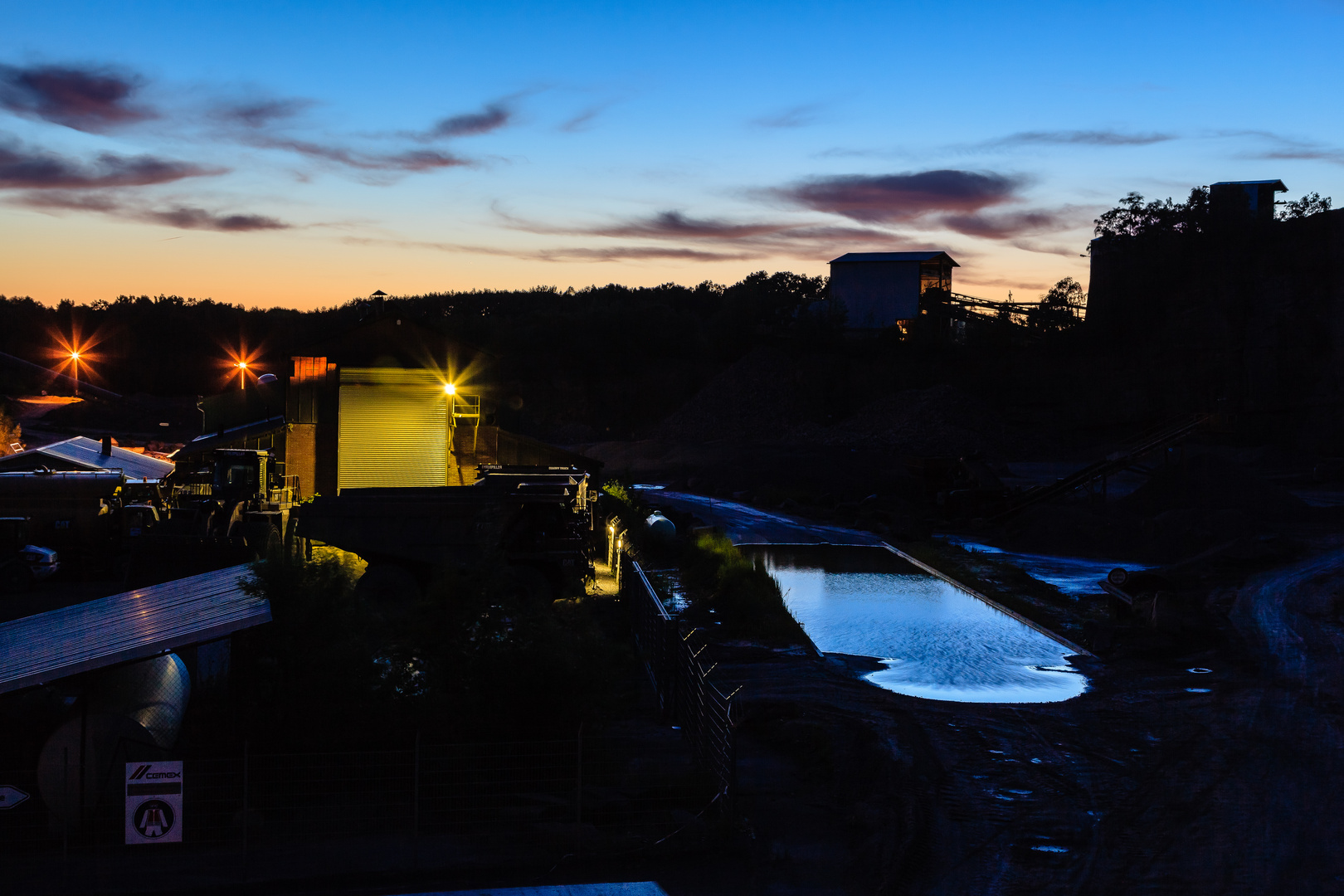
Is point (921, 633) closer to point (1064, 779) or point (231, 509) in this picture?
point (1064, 779)

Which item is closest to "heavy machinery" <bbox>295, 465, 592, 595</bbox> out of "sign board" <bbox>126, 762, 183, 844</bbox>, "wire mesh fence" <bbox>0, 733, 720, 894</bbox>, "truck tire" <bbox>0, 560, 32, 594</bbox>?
"wire mesh fence" <bbox>0, 733, 720, 894</bbox>

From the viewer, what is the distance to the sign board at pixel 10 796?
920cm

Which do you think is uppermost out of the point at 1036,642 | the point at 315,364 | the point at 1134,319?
the point at 1134,319

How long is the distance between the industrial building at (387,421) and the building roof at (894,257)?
213ft

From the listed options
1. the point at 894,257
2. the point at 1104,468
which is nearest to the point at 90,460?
the point at 1104,468

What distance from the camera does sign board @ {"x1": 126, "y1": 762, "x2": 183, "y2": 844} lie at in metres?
8.72

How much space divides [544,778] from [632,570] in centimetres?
954

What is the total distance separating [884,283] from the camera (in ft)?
325

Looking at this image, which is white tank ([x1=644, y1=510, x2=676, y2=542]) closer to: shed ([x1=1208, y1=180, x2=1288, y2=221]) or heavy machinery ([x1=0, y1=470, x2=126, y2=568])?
heavy machinery ([x1=0, y1=470, x2=126, y2=568])

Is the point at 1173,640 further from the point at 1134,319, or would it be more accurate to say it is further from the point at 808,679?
the point at 1134,319

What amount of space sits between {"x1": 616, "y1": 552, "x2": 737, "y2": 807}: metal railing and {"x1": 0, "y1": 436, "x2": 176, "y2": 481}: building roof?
2193 centimetres

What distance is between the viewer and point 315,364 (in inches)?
1323

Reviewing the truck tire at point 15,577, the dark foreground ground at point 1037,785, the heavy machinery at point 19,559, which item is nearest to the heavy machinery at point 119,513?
the heavy machinery at point 19,559

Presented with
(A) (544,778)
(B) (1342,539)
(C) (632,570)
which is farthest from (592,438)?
(A) (544,778)
